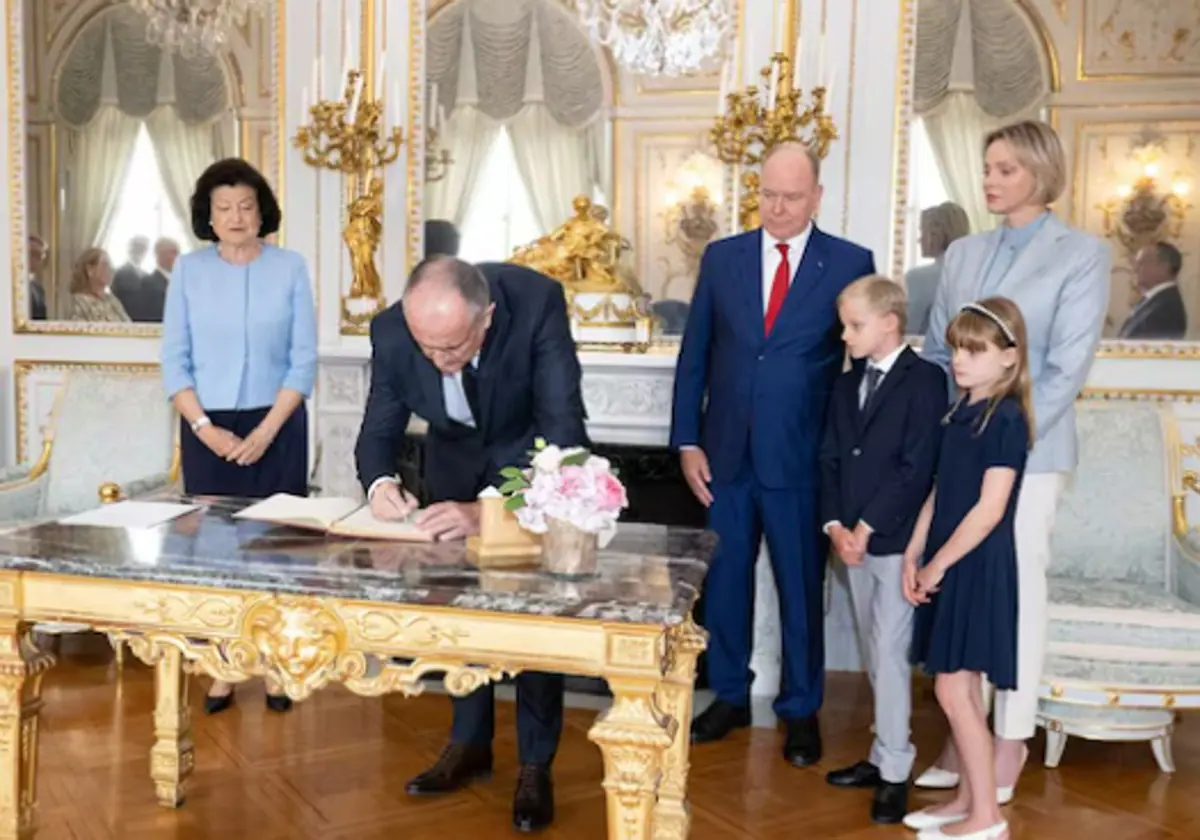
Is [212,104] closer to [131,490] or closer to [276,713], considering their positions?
[131,490]

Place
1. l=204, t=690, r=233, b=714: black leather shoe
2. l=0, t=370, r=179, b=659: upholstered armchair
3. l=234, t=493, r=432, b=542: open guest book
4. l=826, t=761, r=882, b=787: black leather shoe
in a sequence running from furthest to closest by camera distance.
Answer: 1. l=0, t=370, r=179, b=659: upholstered armchair
2. l=204, t=690, r=233, b=714: black leather shoe
3. l=826, t=761, r=882, b=787: black leather shoe
4. l=234, t=493, r=432, b=542: open guest book

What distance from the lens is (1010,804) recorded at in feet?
11.2

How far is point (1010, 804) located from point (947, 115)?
2586 millimetres

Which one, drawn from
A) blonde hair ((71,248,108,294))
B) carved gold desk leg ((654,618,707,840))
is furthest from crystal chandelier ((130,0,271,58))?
carved gold desk leg ((654,618,707,840))

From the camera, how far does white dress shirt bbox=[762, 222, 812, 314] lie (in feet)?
12.4

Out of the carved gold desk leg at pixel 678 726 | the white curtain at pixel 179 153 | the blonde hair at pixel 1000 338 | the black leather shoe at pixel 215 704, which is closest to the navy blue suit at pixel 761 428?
the blonde hair at pixel 1000 338

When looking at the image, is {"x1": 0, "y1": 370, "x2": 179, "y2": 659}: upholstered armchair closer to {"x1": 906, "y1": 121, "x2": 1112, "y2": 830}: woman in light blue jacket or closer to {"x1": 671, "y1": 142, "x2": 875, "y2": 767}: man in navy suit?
{"x1": 671, "y1": 142, "x2": 875, "y2": 767}: man in navy suit

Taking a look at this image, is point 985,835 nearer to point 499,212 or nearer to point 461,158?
point 499,212

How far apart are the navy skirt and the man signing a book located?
0.89 metres

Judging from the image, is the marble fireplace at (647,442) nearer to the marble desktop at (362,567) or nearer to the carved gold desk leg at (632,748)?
the marble desktop at (362,567)

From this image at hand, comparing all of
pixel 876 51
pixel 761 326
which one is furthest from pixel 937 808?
pixel 876 51

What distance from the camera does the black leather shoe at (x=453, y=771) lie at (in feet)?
10.8

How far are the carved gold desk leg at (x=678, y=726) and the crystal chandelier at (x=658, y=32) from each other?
2.90 metres

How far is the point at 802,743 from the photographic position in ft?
12.1
